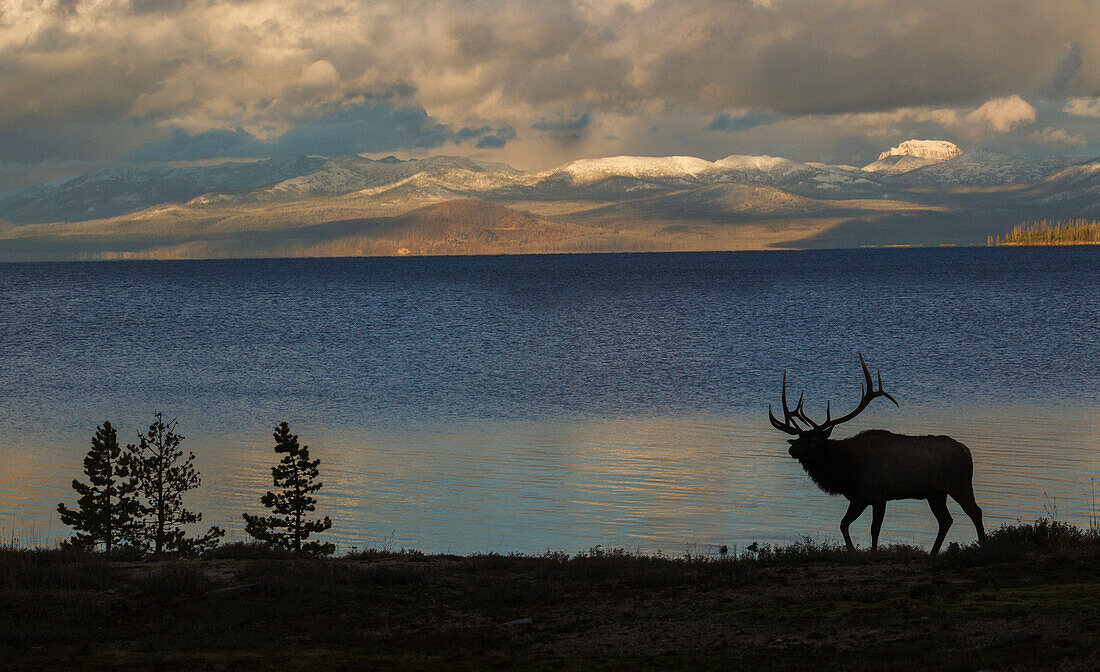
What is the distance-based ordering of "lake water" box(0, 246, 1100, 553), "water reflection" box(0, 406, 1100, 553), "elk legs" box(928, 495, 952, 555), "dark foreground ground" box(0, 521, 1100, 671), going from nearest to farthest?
"dark foreground ground" box(0, 521, 1100, 671), "elk legs" box(928, 495, 952, 555), "water reflection" box(0, 406, 1100, 553), "lake water" box(0, 246, 1100, 553)

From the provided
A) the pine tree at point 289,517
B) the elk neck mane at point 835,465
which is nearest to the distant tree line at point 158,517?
the pine tree at point 289,517

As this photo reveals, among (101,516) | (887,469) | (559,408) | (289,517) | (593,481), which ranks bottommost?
(289,517)

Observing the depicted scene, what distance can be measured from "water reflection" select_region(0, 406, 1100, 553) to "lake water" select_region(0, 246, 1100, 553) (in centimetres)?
10

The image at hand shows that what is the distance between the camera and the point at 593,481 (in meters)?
28.1

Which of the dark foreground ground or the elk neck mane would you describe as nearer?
the dark foreground ground

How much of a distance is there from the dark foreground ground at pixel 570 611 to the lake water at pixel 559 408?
638cm

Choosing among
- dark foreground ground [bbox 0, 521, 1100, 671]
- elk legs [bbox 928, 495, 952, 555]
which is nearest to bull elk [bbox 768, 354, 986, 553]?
elk legs [bbox 928, 495, 952, 555]

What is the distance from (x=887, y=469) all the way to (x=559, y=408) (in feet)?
85.7

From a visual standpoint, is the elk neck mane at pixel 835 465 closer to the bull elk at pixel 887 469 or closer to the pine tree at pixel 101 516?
the bull elk at pixel 887 469

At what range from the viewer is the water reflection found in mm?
22906

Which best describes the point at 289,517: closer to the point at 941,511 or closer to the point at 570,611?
the point at 570,611

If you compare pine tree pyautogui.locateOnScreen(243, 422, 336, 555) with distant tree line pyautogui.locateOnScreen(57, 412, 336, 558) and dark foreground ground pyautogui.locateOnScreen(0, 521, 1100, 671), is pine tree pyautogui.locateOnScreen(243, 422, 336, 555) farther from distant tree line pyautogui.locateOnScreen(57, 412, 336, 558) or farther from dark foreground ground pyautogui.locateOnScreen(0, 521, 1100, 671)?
dark foreground ground pyautogui.locateOnScreen(0, 521, 1100, 671)

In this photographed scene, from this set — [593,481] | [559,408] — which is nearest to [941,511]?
[593,481]

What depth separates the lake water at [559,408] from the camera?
2444 cm
